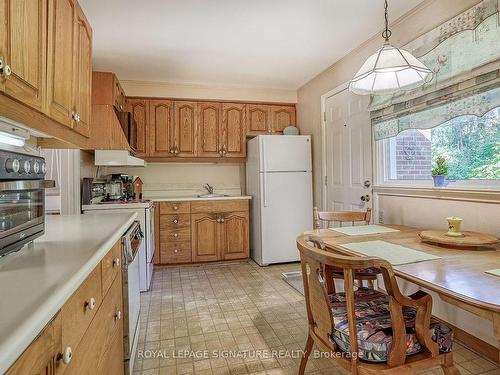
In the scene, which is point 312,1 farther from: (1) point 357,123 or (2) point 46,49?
(2) point 46,49

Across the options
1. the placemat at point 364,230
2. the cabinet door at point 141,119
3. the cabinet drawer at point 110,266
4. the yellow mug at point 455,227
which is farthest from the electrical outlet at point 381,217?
the cabinet door at point 141,119

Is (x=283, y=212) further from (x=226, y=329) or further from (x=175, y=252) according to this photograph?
(x=226, y=329)

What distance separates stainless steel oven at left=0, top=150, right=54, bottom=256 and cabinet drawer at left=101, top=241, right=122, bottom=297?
28cm

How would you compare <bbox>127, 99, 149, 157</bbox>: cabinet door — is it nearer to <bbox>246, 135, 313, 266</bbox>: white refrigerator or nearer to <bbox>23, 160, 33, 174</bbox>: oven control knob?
<bbox>246, 135, 313, 266</bbox>: white refrigerator

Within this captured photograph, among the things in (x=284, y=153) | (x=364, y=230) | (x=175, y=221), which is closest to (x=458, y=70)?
(x=364, y=230)

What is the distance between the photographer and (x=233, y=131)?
Result: 4.21 m

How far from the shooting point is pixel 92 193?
302 centimetres

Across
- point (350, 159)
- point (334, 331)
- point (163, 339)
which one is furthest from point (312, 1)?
point (163, 339)

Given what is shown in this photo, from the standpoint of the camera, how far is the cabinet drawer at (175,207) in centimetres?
373

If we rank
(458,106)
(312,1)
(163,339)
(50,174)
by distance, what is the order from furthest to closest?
(50,174)
(312,1)
(163,339)
(458,106)

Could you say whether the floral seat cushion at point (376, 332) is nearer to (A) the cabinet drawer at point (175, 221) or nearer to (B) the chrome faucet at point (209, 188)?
(A) the cabinet drawer at point (175, 221)

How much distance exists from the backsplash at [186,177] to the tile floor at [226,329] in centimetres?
141

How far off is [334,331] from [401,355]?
0.25 m

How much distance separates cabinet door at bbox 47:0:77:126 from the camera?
1274mm
